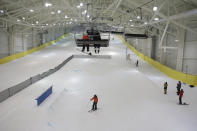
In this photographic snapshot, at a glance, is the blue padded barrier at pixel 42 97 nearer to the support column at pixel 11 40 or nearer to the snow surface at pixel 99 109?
the snow surface at pixel 99 109

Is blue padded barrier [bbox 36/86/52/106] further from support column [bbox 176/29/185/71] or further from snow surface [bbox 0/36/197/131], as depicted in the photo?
support column [bbox 176/29/185/71]

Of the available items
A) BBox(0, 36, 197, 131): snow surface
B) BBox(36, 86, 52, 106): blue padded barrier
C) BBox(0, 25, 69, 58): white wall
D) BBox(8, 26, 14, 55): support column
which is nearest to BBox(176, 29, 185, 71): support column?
BBox(0, 36, 197, 131): snow surface

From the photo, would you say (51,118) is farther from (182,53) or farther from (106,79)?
(182,53)

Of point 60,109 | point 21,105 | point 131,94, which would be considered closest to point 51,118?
point 60,109

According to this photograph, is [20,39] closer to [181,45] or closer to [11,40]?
[11,40]

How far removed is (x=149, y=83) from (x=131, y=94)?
326cm

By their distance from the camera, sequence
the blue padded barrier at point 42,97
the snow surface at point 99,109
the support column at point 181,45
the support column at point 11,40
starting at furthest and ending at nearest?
the support column at point 11,40 → the support column at point 181,45 → the blue padded barrier at point 42,97 → the snow surface at point 99,109

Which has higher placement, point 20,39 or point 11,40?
point 20,39

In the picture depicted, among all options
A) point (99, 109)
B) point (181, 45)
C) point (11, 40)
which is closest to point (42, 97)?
point (99, 109)

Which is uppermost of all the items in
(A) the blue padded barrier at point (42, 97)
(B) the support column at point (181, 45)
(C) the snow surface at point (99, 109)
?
(B) the support column at point (181, 45)

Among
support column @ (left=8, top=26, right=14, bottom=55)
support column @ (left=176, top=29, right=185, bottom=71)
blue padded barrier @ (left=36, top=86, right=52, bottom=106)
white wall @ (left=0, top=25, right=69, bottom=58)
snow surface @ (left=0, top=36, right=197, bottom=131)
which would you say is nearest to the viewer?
snow surface @ (left=0, top=36, right=197, bottom=131)

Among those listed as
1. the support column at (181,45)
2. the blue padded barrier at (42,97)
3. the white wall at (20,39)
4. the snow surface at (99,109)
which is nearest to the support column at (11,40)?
the white wall at (20,39)

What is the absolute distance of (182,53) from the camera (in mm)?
18484

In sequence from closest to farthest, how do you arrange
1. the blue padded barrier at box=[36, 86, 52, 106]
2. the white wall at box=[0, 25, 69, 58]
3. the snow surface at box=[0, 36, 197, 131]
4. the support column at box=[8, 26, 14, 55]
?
the snow surface at box=[0, 36, 197, 131] → the blue padded barrier at box=[36, 86, 52, 106] → the white wall at box=[0, 25, 69, 58] → the support column at box=[8, 26, 14, 55]
